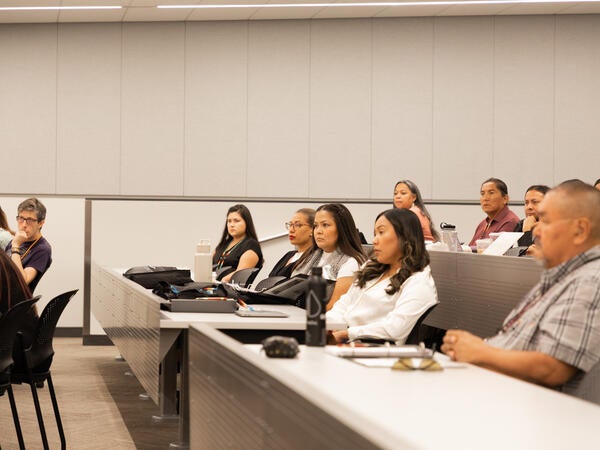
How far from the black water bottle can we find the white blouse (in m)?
0.84

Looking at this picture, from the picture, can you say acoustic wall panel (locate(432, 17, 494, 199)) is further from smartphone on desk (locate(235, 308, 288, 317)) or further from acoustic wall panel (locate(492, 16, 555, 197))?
smartphone on desk (locate(235, 308, 288, 317))

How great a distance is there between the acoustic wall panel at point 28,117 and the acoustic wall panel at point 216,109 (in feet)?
5.01

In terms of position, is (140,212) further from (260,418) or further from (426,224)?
(260,418)

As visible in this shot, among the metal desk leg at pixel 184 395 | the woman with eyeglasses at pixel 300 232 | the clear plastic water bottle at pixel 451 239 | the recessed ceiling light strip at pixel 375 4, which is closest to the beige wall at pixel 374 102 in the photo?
the recessed ceiling light strip at pixel 375 4

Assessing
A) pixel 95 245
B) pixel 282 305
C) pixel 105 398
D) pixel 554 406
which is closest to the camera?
pixel 554 406

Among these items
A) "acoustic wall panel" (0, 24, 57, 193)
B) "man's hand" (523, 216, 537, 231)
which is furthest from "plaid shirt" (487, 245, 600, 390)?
"acoustic wall panel" (0, 24, 57, 193)

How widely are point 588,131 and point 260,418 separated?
9263 millimetres

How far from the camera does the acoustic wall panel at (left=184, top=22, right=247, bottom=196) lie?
1072 centimetres

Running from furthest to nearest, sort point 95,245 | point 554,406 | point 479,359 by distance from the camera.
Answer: point 95,245, point 479,359, point 554,406

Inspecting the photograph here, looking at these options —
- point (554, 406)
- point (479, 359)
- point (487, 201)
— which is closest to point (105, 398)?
point (487, 201)

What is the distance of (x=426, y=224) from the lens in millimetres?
7727

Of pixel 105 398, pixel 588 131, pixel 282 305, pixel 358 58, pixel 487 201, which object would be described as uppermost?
pixel 358 58

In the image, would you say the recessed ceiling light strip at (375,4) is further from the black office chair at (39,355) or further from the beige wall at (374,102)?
the black office chair at (39,355)

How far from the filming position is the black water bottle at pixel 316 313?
3244 mm
